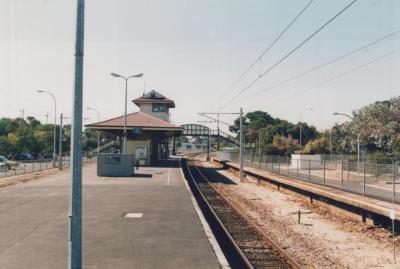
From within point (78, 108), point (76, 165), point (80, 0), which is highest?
point (80, 0)

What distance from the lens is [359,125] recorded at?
155 feet

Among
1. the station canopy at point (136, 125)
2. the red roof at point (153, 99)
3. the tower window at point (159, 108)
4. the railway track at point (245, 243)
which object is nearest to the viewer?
the railway track at point (245, 243)

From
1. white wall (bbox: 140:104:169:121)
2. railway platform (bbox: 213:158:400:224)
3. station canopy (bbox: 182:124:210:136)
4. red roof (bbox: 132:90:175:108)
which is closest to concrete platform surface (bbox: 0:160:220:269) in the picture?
railway platform (bbox: 213:158:400:224)

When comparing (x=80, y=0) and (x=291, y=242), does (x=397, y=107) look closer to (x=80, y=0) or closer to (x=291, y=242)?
(x=291, y=242)

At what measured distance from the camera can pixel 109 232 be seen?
41.2 feet

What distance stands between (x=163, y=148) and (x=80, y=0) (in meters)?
73.5

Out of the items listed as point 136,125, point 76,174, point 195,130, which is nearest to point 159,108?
point 136,125

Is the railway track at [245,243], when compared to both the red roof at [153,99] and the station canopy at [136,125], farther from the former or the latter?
the red roof at [153,99]

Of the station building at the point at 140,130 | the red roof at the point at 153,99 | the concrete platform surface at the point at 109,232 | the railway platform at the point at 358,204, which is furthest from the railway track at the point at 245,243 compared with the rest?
the red roof at the point at 153,99

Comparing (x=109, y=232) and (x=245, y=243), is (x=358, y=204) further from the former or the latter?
(x=109, y=232)

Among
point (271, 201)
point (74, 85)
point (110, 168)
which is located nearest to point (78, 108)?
point (74, 85)

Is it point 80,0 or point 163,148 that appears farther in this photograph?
point 163,148

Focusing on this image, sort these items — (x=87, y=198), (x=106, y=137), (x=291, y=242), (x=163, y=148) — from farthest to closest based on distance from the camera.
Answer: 1. (x=106, y=137)
2. (x=163, y=148)
3. (x=87, y=198)
4. (x=291, y=242)

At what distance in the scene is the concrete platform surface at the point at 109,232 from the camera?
947 centimetres
